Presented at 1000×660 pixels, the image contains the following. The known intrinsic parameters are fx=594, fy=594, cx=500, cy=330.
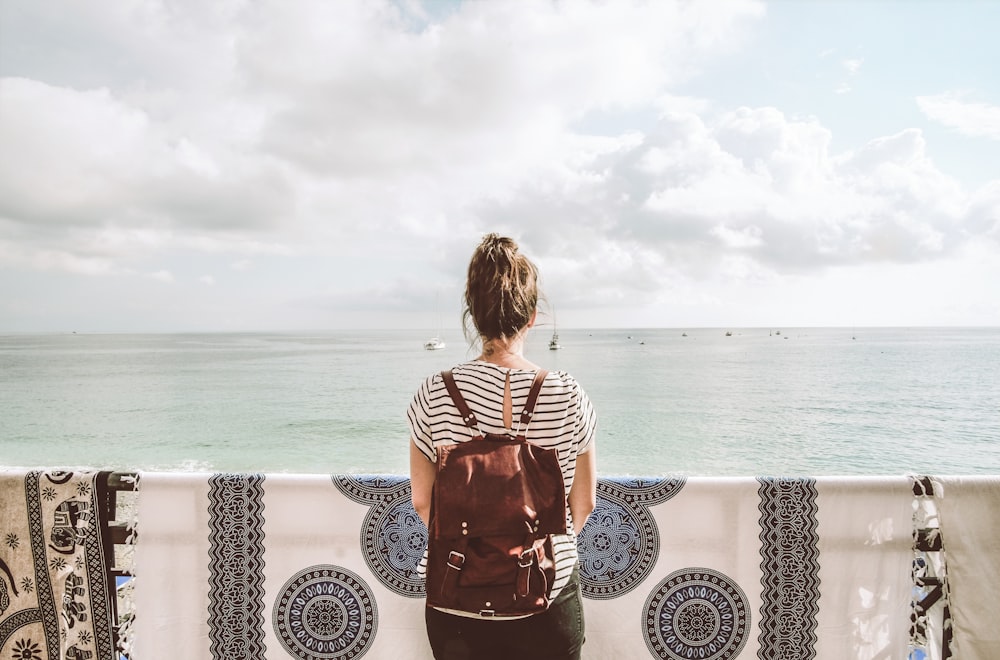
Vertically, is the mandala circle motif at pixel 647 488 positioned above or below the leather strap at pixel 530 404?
below

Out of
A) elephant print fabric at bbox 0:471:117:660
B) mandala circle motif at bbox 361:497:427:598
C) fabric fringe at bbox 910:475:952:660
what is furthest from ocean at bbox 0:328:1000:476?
fabric fringe at bbox 910:475:952:660

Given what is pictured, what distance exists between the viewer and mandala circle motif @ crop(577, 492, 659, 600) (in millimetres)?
1881

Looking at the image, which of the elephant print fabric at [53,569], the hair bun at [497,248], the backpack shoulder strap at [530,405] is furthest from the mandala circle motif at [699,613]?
the elephant print fabric at [53,569]

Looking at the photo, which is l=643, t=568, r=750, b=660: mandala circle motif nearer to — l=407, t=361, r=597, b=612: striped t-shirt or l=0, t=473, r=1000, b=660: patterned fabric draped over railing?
l=0, t=473, r=1000, b=660: patterned fabric draped over railing

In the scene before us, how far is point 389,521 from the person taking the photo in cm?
190

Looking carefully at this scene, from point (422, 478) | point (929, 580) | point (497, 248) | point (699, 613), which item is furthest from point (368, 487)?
point (929, 580)

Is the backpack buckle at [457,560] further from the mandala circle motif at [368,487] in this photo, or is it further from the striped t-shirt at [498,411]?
the mandala circle motif at [368,487]

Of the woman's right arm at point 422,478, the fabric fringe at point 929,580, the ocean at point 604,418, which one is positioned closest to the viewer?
the woman's right arm at point 422,478

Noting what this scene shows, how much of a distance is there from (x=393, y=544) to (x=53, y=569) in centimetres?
109

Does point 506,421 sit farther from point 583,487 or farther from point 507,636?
point 507,636

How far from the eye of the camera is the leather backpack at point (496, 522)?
120cm

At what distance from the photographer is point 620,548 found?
1885 mm

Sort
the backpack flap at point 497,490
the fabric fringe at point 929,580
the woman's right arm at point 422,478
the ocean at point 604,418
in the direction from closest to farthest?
the backpack flap at point 497,490 < the woman's right arm at point 422,478 < the fabric fringe at point 929,580 < the ocean at point 604,418

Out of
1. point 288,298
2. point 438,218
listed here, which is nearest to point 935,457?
point 438,218
